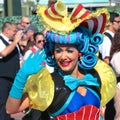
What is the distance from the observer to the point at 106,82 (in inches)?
138

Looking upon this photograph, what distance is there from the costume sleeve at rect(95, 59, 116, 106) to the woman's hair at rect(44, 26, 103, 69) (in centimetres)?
21

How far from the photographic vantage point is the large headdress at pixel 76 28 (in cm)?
318

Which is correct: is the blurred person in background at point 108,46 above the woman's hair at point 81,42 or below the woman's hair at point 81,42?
below

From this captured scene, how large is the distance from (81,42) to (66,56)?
0.15 metres

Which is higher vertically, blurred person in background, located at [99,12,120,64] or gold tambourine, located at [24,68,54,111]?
gold tambourine, located at [24,68,54,111]

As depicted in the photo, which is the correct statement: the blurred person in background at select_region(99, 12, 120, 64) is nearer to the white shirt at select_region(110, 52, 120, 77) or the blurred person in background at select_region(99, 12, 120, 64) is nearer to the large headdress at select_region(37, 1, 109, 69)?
the white shirt at select_region(110, 52, 120, 77)

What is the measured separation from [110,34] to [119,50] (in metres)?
1.97

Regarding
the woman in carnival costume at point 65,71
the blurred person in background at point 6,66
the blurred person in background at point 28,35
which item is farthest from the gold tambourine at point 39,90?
the blurred person in background at point 28,35

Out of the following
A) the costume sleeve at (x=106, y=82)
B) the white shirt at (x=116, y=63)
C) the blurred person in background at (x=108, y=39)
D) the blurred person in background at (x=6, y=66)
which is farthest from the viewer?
the blurred person in background at (x=108, y=39)

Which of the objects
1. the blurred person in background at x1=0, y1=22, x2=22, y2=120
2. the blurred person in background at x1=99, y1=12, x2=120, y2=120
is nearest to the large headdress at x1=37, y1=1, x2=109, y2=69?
the blurred person in background at x1=99, y1=12, x2=120, y2=120

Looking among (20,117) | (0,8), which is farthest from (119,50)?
(0,8)

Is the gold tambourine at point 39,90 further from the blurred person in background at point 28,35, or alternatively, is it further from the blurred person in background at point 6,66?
the blurred person in background at point 28,35

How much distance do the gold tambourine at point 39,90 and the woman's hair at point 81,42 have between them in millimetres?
267

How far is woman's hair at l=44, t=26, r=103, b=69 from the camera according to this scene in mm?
3213
